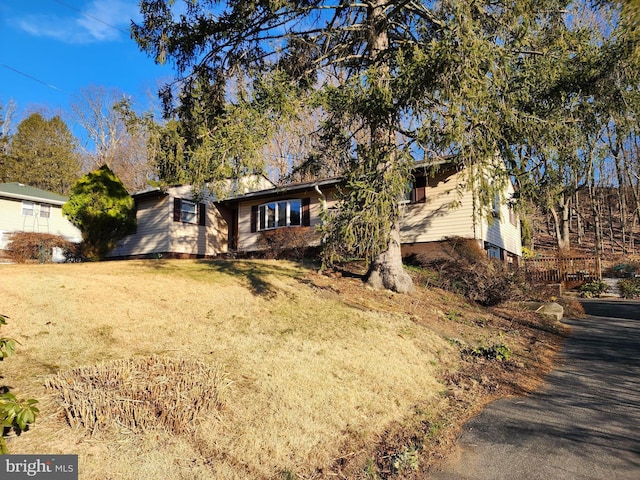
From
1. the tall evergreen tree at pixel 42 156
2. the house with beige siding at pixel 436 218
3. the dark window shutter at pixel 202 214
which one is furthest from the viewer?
the tall evergreen tree at pixel 42 156

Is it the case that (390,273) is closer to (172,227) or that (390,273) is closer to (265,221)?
(265,221)

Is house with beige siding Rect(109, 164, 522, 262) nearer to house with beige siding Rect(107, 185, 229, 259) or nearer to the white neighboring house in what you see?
house with beige siding Rect(107, 185, 229, 259)

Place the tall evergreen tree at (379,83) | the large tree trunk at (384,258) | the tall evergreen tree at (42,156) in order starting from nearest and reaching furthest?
1. the tall evergreen tree at (379,83)
2. the large tree trunk at (384,258)
3. the tall evergreen tree at (42,156)

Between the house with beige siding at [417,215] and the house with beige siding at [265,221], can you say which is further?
the house with beige siding at [265,221]

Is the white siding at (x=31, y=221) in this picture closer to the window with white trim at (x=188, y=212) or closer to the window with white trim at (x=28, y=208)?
the window with white trim at (x=28, y=208)

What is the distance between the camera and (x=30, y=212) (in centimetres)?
2569

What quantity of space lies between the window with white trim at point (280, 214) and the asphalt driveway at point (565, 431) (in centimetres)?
1379

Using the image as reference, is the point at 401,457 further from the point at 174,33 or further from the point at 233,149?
the point at 174,33

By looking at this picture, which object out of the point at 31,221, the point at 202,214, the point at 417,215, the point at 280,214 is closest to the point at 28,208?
the point at 31,221

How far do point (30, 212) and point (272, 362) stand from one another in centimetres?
2619

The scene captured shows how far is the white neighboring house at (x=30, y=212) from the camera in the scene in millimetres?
24531

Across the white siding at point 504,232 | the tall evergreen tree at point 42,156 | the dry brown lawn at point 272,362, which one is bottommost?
the dry brown lawn at point 272,362

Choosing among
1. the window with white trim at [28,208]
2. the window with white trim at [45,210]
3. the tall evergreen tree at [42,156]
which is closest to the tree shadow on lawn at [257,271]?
the window with white trim at [28,208]

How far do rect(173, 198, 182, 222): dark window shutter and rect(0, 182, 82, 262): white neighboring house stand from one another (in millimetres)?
7464
